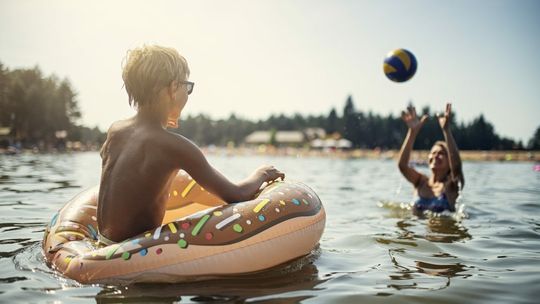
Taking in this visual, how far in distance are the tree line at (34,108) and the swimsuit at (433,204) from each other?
40858 mm

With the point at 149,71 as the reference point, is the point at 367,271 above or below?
below

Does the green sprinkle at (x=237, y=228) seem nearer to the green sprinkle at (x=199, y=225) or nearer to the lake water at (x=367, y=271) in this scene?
the green sprinkle at (x=199, y=225)

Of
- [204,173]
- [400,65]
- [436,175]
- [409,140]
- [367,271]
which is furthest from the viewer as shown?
[400,65]

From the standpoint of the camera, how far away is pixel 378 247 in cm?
452

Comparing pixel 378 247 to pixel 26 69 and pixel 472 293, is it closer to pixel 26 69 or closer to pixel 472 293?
pixel 472 293

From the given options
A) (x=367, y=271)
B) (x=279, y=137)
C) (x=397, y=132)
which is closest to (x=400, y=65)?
(x=367, y=271)

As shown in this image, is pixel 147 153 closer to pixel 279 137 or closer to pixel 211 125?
pixel 279 137

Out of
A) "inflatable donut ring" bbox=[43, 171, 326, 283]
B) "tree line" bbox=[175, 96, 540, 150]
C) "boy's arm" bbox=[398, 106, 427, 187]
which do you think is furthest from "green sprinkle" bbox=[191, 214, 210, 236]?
"tree line" bbox=[175, 96, 540, 150]

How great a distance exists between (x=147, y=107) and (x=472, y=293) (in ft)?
8.25

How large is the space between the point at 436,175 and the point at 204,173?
5095 millimetres

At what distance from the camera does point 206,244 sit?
3027 millimetres

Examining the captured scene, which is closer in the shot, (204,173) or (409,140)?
(204,173)

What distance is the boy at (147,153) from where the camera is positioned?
9.53 feet

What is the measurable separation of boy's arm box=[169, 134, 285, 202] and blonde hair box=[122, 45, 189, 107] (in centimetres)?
36
